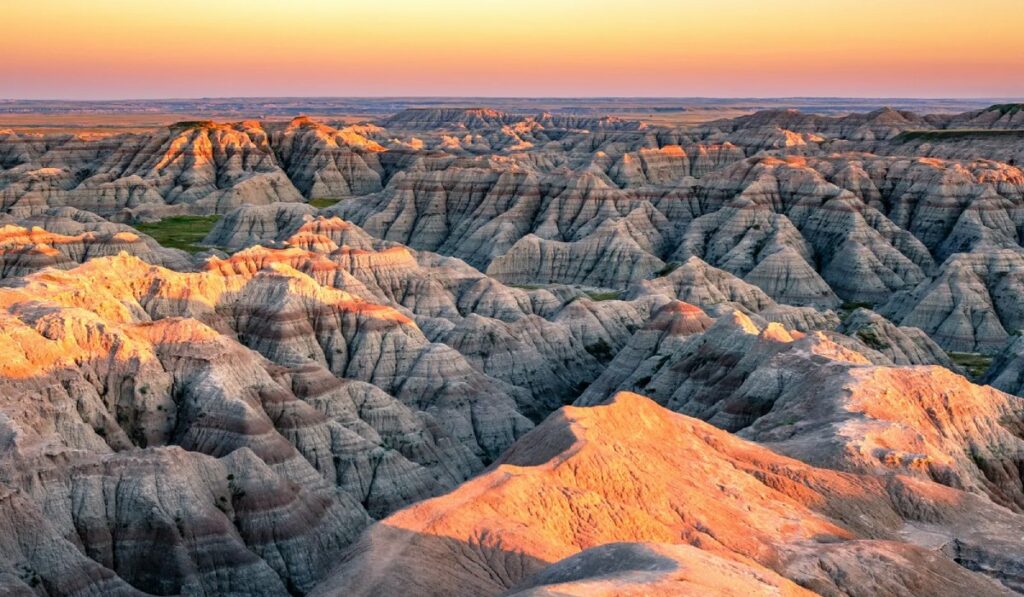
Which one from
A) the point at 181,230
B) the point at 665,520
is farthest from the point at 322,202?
the point at 665,520

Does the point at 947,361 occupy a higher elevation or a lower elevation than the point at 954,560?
lower

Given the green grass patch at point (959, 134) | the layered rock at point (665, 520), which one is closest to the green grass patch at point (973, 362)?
the layered rock at point (665, 520)

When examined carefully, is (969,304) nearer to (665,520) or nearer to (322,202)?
(665,520)

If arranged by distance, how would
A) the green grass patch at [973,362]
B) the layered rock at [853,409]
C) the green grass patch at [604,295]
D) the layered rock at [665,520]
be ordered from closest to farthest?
the layered rock at [665,520] < the layered rock at [853,409] < the green grass patch at [973,362] < the green grass patch at [604,295]

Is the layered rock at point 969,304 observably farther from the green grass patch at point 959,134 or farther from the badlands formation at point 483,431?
the green grass patch at point 959,134

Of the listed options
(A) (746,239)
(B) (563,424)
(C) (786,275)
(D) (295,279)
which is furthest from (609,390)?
(A) (746,239)

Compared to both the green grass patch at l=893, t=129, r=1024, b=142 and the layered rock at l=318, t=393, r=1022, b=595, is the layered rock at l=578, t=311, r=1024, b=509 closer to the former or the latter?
A: the layered rock at l=318, t=393, r=1022, b=595

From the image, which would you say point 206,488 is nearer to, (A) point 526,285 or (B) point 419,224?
(A) point 526,285
